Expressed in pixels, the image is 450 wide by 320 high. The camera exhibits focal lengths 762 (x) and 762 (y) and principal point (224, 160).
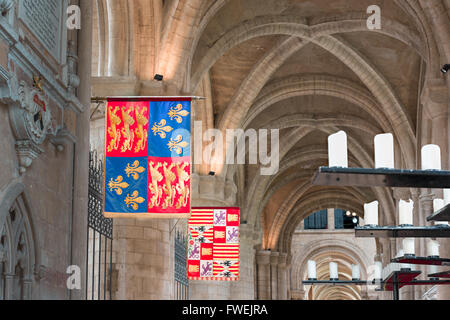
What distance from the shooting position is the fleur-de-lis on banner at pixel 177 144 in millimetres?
10315

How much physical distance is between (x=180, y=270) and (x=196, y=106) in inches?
207

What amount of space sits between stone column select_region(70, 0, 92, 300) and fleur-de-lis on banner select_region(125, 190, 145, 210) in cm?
207

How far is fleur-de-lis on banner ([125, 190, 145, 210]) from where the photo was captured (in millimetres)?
10531

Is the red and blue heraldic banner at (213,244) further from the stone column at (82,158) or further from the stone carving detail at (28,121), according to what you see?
the stone carving detail at (28,121)

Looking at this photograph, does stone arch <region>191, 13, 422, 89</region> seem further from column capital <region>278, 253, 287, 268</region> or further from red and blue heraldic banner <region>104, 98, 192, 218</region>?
column capital <region>278, 253, 287, 268</region>

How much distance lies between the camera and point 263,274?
1291 inches

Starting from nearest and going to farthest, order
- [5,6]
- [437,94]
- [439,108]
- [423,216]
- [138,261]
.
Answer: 1. [5,6]
2. [138,261]
3. [437,94]
4. [439,108]
5. [423,216]

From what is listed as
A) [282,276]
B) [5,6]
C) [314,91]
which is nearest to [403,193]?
[314,91]

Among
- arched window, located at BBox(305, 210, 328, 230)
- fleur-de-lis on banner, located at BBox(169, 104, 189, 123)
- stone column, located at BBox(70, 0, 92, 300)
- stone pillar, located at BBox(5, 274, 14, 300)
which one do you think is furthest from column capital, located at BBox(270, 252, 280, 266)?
stone pillar, located at BBox(5, 274, 14, 300)

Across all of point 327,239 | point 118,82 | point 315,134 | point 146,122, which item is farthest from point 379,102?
point 327,239

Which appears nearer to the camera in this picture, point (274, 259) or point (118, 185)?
point (118, 185)

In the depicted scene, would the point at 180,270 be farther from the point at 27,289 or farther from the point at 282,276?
the point at 282,276

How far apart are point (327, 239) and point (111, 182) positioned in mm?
38526
